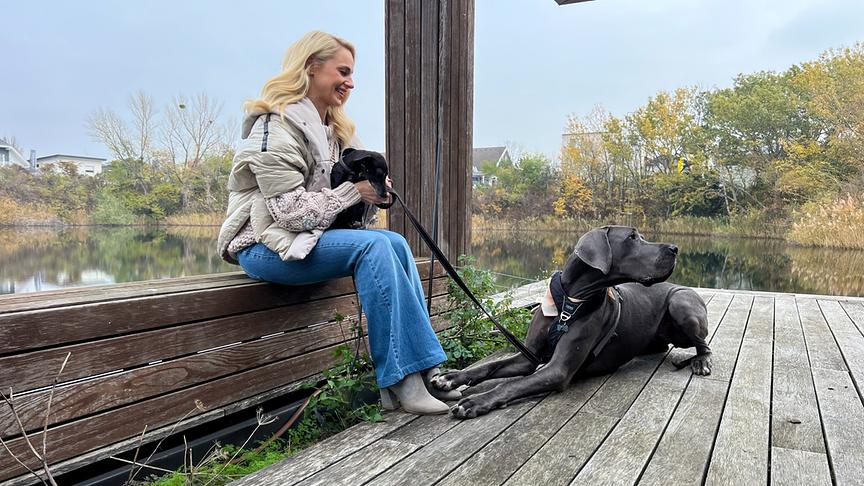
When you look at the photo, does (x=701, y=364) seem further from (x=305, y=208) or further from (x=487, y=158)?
(x=487, y=158)

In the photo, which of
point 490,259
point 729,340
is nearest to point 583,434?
point 729,340

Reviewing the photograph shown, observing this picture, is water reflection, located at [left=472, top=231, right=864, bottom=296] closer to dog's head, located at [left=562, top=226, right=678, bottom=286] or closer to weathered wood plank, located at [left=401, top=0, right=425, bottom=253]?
weathered wood plank, located at [left=401, top=0, right=425, bottom=253]

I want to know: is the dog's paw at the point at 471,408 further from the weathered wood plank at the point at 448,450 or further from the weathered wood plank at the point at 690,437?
the weathered wood plank at the point at 690,437

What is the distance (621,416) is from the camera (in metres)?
1.62

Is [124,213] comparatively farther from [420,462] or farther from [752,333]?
[752,333]

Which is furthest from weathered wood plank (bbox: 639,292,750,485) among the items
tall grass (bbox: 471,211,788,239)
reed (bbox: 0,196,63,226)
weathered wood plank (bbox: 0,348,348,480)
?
tall grass (bbox: 471,211,788,239)

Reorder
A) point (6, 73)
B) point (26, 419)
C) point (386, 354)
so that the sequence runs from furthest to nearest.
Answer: point (386, 354) → point (6, 73) → point (26, 419)

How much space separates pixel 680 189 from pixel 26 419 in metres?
9.69

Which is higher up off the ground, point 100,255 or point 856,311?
point 100,255

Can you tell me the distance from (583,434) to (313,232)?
3.40 feet

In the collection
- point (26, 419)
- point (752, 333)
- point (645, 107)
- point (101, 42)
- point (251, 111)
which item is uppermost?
point (645, 107)

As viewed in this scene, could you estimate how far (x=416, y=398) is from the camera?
1599 millimetres

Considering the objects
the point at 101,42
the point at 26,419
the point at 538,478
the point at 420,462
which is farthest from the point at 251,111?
the point at 538,478

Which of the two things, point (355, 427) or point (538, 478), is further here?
point (355, 427)
